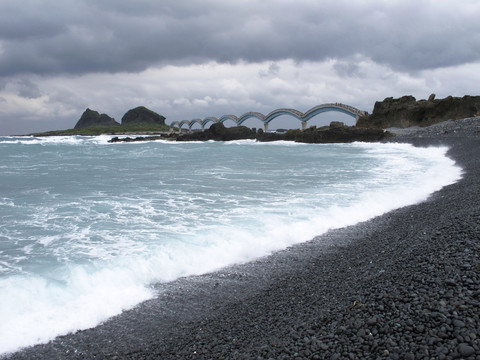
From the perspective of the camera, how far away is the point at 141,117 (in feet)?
621

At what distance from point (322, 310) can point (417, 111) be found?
66916mm

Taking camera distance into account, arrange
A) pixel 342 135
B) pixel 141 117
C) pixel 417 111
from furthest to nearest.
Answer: pixel 141 117
pixel 417 111
pixel 342 135

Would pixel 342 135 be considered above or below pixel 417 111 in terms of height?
below

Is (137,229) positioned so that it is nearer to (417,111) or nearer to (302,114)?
(417,111)

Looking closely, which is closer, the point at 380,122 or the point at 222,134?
the point at 380,122

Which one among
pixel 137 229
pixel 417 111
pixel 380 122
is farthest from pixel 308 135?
pixel 137 229

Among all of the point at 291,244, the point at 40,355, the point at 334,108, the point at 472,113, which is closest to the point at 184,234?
the point at 291,244

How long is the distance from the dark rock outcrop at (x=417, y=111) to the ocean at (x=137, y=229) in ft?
163

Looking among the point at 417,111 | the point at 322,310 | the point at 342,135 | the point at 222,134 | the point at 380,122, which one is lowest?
the point at 322,310

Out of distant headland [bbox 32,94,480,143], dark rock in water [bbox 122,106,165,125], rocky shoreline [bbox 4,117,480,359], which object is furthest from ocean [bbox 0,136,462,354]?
dark rock in water [bbox 122,106,165,125]

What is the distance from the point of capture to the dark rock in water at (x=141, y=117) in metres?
189

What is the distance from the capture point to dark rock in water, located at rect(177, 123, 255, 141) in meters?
78.6

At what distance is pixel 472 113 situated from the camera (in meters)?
57.4

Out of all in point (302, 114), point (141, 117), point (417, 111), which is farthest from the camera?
point (141, 117)
